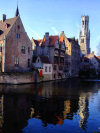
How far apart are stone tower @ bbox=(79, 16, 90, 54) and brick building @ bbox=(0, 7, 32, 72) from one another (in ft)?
387

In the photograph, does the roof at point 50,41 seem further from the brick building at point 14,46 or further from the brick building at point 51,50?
the brick building at point 14,46

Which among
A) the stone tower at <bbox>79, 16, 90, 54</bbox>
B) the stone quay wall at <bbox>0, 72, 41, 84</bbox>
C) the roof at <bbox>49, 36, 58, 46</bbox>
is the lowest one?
the stone quay wall at <bbox>0, 72, 41, 84</bbox>

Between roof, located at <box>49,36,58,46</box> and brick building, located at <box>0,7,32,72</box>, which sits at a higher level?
roof, located at <box>49,36,58,46</box>

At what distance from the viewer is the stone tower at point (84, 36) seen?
16560 cm

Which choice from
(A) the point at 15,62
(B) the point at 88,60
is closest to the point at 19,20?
(A) the point at 15,62

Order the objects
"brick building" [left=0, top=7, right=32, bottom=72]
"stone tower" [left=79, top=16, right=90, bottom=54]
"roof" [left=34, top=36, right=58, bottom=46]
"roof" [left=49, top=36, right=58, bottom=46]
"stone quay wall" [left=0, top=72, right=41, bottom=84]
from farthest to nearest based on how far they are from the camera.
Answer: "stone tower" [left=79, top=16, right=90, bottom=54] < "roof" [left=34, top=36, right=58, bottom=46] < "roof" [left=49, top=36, right=58, bottom=46] < "brick building" [left=0, top=7, right=32, bottom=72] < "stone quay wall" [left=0, top=72, right=41, bottom=84]

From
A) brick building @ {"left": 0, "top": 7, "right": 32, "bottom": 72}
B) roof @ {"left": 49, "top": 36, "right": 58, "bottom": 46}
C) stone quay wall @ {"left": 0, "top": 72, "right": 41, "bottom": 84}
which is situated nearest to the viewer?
stone quay wall @ {"left": 0, "top": 72, "right": 41, "bottom": 84}

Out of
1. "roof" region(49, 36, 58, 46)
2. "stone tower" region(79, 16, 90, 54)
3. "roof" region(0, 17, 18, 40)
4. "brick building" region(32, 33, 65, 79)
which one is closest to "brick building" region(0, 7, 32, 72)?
"roof" region(0, 17, 18, 40)

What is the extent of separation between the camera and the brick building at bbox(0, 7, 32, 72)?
46.7 m

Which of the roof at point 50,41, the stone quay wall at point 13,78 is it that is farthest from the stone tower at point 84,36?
the stone quay wall at point 13,78

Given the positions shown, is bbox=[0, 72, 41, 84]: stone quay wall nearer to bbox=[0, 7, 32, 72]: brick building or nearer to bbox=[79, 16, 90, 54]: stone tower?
bbox=[0, 7, 32, 72]: brick building

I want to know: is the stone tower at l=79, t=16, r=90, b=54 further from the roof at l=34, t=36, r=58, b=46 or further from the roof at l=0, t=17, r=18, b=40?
the roof at l=0, t=17, r=18, b=40

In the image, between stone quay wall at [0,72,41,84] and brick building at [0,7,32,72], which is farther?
brick building at [0,7,32,72]

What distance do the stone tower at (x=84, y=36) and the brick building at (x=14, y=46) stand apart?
11786 centimetres
